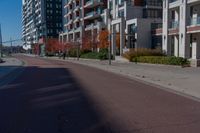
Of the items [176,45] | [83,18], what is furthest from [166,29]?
[83,18]

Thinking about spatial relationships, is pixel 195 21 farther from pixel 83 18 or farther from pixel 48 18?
pixel 48 18

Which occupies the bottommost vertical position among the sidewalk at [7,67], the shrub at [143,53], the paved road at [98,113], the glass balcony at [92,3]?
the sidewalk at [7,67]

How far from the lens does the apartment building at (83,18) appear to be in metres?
78.4

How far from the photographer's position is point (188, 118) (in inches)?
359

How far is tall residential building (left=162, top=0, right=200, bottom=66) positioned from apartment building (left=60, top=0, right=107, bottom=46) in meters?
26.4

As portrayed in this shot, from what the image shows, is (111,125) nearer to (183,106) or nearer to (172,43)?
(183,106)

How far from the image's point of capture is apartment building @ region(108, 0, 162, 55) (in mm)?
56781

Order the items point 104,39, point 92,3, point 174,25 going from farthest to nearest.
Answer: point 92,3 < point 104,39 < point 174,25

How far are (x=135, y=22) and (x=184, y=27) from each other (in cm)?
1649

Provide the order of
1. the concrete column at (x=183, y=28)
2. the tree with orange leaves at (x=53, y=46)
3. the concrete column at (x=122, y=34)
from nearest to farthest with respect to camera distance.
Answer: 1. the concrete column at (x=183, y=28)
2. the concrete column at (x=122, y=34)
3. the tree with orange leaves at (x=53, y=46)

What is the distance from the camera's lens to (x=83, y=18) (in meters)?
89.1

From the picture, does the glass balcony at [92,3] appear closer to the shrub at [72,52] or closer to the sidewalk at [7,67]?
the shrub at [72,52]

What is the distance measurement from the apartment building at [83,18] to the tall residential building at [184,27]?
86.7 ft

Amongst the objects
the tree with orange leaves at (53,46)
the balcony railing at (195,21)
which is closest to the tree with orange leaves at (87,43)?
the tree with orange leaves at (53,46)
